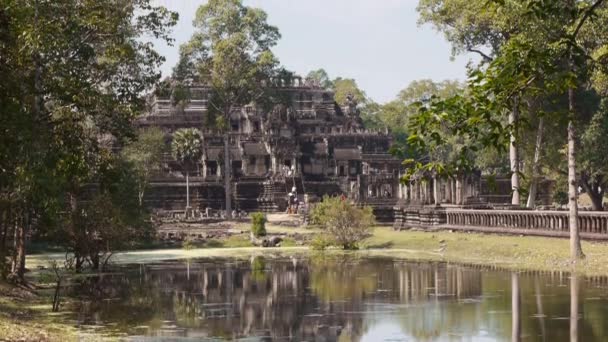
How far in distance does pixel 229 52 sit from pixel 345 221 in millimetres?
40511

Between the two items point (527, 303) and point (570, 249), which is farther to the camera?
point (570, 249)

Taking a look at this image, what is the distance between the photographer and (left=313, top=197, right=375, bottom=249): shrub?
53.1m

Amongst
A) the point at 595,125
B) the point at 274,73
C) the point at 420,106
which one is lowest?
the point at 420,106

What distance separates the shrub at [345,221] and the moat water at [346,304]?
9944 mm

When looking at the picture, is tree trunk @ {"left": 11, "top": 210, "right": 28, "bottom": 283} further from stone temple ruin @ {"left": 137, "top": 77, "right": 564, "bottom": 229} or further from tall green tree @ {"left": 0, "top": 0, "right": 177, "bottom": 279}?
stone temple ruin @ {"left": 137, "top": 77, "right": 564, "bottom": 229}

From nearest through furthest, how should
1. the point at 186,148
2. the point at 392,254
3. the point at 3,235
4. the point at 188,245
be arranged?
the point at 3,235
the point at 392,254
the point at 188,245
the point at 186,148

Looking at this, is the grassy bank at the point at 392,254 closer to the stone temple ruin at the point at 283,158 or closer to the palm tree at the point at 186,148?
the stone temple ruin at the point at 283,158

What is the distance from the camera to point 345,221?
53906 mm

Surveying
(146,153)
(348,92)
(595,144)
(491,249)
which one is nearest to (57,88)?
(491,249)

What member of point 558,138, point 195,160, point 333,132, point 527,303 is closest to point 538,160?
point 558,138

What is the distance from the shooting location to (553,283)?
107 ft

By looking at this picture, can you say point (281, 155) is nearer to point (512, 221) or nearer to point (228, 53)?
point (228, 53)

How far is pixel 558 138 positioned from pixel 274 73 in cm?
4218

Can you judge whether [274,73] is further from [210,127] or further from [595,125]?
[595,125]
